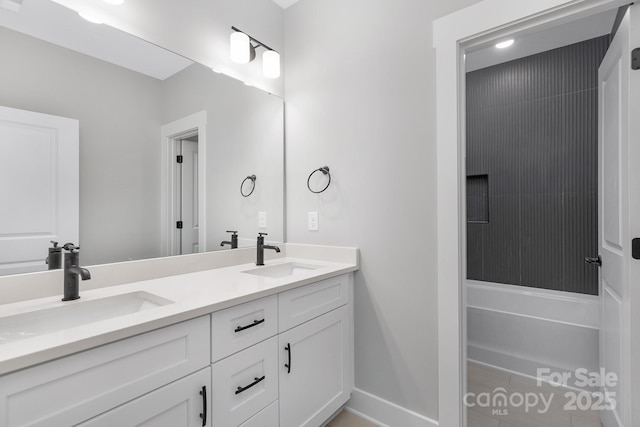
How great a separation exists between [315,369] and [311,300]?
35cm

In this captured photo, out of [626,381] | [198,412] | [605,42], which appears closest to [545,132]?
[605,42]

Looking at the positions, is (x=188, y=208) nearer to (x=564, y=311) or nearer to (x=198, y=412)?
(x=198, y=412)

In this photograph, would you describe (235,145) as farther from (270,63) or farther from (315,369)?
(315,369)

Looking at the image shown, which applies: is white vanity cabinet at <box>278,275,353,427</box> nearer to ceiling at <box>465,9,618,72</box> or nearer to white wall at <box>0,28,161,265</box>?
white wall at <box>0,28,161,265</box>

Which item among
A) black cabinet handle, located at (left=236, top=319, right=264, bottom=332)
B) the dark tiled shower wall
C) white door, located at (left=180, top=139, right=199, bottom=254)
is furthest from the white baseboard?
the dark tiled shower wall

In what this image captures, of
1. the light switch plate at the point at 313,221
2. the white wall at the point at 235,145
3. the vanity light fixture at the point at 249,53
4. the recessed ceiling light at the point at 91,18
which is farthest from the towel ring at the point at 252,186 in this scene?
the recessed ceiling light at the point at 91,18

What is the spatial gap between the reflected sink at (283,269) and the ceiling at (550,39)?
1753 mm

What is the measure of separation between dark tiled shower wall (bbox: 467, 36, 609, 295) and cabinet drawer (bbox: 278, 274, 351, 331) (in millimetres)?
1867

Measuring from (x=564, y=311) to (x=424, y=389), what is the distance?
5.30ft

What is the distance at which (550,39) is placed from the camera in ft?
7.85

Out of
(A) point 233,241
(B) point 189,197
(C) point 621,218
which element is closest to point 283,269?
(A) point 233,241

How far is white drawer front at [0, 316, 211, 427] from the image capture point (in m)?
0.69

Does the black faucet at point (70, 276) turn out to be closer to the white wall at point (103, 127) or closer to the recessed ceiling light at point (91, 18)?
the white wall at point (103, 127)

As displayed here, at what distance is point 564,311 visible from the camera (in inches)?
94.5
